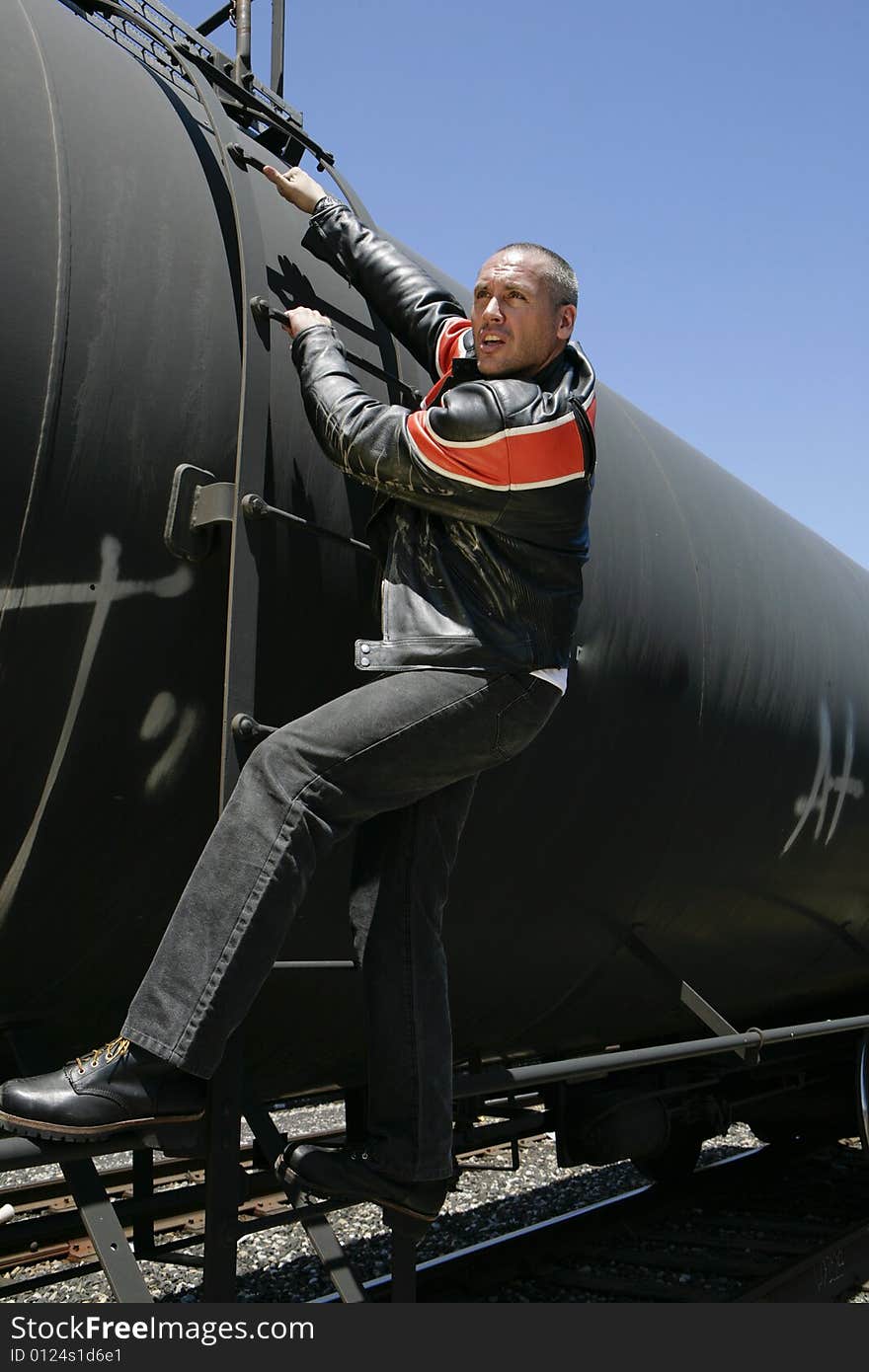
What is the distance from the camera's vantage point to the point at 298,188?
2783 mm

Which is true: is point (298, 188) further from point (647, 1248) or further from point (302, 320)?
point (647, 1248)

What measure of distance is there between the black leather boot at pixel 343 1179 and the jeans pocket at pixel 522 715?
2.73 feet

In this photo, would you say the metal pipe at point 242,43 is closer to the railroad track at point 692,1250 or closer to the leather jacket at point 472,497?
the leather jacket at point 472,497

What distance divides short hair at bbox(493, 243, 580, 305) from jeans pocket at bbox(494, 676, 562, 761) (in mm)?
810

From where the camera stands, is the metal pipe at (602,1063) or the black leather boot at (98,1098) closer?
the black leather boot at (98,1098)

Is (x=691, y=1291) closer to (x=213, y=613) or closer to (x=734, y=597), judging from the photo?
A: (x=734, y=597)

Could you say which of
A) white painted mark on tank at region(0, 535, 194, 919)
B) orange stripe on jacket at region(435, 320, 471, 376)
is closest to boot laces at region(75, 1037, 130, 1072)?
white painted mark on tank at region(0, 535, 194, 919)

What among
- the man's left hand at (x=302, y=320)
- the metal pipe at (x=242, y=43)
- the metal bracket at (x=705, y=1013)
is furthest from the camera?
the metal bracket at (x=705, y=1013)

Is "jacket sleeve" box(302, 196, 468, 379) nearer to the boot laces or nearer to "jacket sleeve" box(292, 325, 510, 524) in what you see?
"jacket sleeve" box(292, 325, 510, 524)

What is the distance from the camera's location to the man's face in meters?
2.53

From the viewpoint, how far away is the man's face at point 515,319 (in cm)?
253

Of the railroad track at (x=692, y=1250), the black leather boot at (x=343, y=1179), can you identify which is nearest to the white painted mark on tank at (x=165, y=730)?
the black leather boot at (x=343, y=1179)

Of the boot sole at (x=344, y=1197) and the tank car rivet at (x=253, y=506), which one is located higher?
the tank car rivet at (x=253, y=506)
